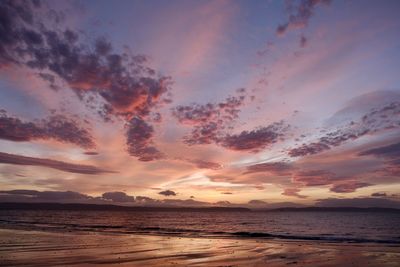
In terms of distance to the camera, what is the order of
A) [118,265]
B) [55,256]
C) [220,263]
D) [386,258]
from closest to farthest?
[118,265]
[220,263]
[55,256]
[386,258]

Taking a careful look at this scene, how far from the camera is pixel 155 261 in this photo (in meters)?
21.8

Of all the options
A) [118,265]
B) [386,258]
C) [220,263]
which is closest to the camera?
[118,265]

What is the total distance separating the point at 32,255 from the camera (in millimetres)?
22844

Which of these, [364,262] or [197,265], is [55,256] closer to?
[197,265]

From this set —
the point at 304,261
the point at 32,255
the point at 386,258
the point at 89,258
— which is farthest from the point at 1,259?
the point at 386,258

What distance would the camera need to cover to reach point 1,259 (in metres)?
20.3

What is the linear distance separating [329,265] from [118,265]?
13.7 metres

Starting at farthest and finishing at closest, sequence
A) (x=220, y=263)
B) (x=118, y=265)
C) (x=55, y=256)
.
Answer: (x=55, y=256)
(x=220, y=263)
(x=118, y=265)

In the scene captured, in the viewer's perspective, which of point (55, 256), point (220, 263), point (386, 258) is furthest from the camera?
point (386, 258)

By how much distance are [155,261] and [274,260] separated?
28.5 feet

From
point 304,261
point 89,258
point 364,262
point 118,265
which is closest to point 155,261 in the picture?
point 118,265

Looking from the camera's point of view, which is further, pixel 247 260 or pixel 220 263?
pixel 247 260

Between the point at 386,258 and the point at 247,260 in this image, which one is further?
the point at 386,258

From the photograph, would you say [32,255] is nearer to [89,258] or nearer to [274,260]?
[89,258]
